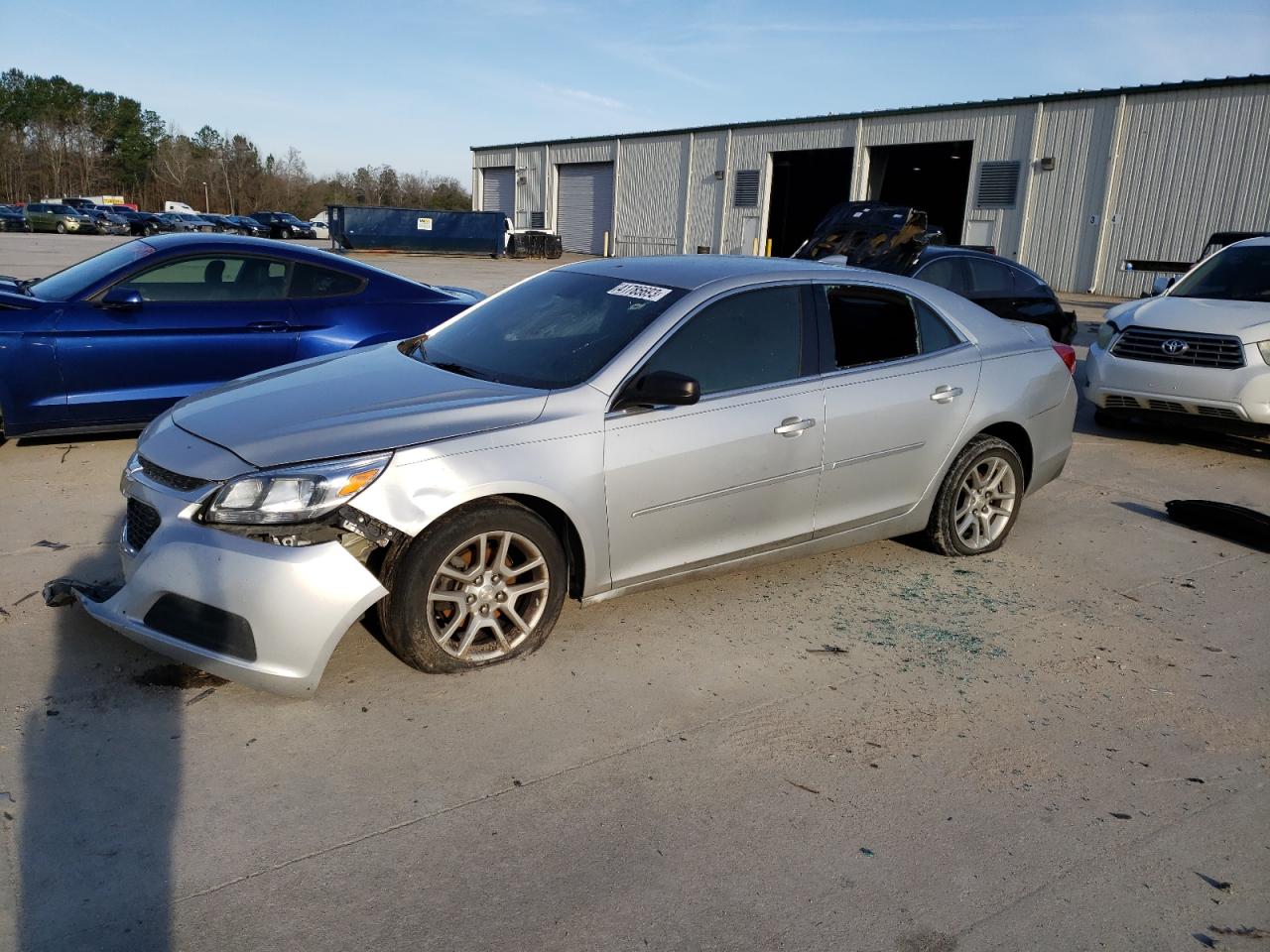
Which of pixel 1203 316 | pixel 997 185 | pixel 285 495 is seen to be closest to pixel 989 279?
pixel 1203 316

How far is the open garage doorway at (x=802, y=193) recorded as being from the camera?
41147 millimetres

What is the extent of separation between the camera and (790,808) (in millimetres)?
3217

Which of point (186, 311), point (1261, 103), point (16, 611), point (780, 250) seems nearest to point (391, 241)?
point (780, 250)

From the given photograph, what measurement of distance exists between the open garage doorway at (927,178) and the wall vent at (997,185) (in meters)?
3.27

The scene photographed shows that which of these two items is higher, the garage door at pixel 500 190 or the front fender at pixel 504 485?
the garage door at pixel 500 190

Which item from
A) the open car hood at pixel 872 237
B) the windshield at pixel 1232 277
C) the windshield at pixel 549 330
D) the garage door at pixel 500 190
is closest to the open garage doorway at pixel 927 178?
the garage door at pixel 500 190

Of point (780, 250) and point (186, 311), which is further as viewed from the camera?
point (780, 250)

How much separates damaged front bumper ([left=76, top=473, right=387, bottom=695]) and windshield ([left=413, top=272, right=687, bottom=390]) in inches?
47.7

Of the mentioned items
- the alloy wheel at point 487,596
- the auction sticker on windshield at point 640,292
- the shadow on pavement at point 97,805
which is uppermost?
the auction sticker on windshield at point 640,292

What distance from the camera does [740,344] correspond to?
181 inches

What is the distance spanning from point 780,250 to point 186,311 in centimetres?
4018

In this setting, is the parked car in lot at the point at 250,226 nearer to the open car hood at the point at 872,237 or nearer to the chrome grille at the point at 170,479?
the open car hood at the point at 872,237

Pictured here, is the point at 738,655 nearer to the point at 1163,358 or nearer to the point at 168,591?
the point at 168,591

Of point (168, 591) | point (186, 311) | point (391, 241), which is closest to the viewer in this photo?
point (168, 591)
